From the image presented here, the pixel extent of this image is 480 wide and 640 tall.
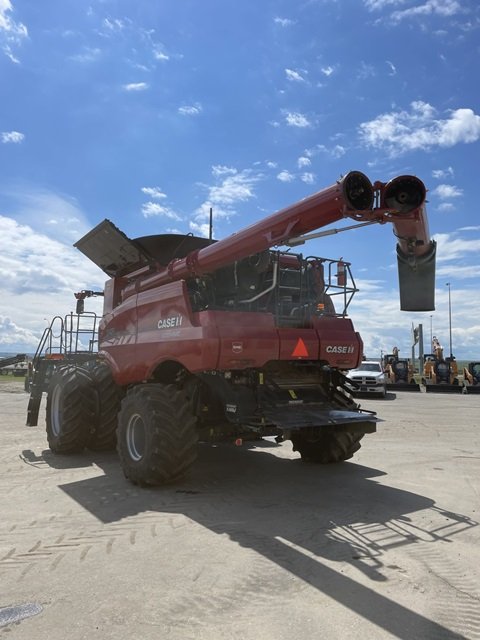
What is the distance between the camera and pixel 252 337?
618 centimetres

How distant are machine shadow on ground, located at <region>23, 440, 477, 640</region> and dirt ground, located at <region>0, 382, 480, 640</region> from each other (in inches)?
0.7

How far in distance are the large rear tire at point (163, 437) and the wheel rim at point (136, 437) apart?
0.13 feet

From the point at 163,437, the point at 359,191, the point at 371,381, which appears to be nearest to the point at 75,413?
the point at 163,437

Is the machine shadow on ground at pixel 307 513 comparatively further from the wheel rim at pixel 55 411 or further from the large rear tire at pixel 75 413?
the wheel rim at pixel 55 411

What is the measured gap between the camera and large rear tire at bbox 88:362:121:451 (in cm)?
854

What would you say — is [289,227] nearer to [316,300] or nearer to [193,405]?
[316,300]

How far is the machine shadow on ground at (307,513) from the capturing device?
372 cm

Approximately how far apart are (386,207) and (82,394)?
19.1 ft

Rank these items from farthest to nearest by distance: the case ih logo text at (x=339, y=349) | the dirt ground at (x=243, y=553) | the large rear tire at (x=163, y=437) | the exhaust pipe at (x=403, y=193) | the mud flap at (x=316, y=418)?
the case ih logo text at (x=339, y=349) → the large rear tire at (x=163, y=437) → the mud flap at (x=316, y=418) → the exhaust pipe at (x=403, y=193) → the dirt ground at (x=243, y=553)

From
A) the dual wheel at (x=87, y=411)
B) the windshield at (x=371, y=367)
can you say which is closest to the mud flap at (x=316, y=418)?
the dual wheel at (x=87, y=411)

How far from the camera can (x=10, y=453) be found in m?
8.70

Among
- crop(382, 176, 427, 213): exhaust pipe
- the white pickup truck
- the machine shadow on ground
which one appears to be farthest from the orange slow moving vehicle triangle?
the white pickup truck

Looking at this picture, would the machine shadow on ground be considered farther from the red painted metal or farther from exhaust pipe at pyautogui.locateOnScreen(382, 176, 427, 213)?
exhaust pipe at pyautogui.locateOnScreen(382, 176, 427, 213)

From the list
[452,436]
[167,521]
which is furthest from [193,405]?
[452,436]
